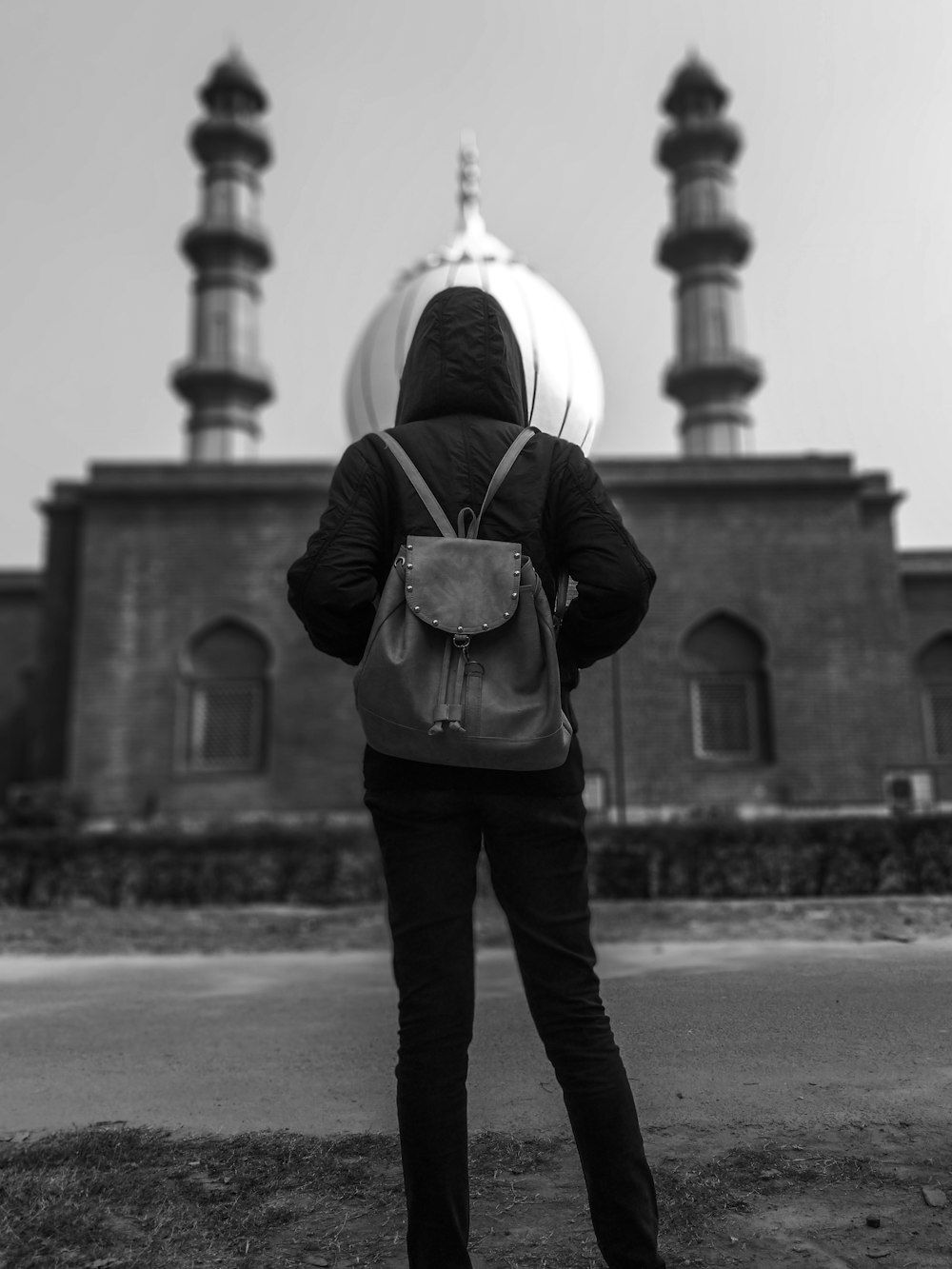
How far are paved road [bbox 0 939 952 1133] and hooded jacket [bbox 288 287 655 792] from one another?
3.40ft

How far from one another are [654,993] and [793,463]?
46.7 ft

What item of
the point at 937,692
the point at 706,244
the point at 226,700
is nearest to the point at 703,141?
the point at 706,244

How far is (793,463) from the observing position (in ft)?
53.9

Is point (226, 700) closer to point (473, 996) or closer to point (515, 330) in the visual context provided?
point (515, 330)

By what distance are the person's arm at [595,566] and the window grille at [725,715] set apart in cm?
1329

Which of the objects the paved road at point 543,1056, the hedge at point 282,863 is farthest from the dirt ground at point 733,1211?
the hedge at point 282,863

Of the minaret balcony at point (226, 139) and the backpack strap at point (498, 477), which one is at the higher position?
the minaret balcony at point (226, 139)

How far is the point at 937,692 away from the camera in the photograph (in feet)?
60.3

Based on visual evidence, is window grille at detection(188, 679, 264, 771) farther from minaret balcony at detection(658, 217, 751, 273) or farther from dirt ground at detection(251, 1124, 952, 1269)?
minaret balcony at detection(658, 217, 751, 273)

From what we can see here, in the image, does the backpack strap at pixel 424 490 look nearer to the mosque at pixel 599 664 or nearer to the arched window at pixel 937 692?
the mosque at pixel 599 664

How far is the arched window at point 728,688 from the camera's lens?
15.5 metres

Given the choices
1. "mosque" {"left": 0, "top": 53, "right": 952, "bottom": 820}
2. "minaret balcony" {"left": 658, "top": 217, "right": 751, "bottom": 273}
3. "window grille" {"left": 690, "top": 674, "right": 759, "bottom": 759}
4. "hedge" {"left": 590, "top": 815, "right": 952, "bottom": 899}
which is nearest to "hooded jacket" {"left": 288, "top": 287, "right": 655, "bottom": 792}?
"hedge" {"left": 590, "top": 815, "right": 952, "bottom": 899}

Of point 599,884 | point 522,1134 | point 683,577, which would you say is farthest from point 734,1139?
point 683,577

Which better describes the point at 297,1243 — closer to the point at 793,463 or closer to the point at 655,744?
the point at 655,744
